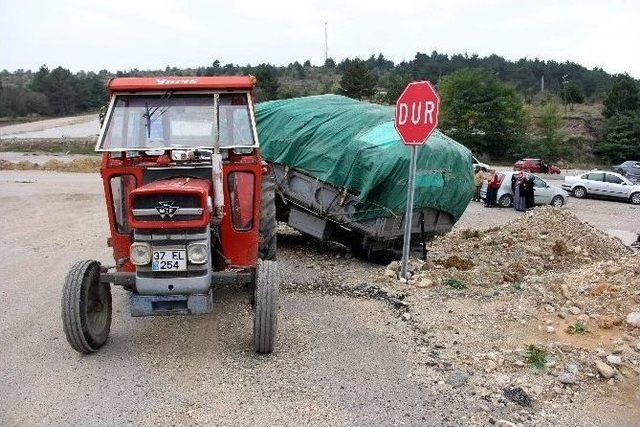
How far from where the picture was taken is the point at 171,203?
5.62 meters

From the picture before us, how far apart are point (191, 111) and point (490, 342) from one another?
4048 mm

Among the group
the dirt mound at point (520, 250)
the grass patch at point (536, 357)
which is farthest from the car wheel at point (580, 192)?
the grass patch at point (536, 357)

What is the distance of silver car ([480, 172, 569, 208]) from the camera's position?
22969 millimetres

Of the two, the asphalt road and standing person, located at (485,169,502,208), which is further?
standing person, located at (485,169,502,208)

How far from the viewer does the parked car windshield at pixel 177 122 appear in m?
6.72

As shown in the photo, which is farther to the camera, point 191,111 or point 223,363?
point 191,111

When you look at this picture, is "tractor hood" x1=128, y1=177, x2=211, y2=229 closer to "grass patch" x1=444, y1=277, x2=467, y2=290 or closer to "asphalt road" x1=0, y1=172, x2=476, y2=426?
"asphalt road" x1=0, y1=172, x2=476, y2=426

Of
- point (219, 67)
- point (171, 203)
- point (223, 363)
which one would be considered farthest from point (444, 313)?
point (219, 67)

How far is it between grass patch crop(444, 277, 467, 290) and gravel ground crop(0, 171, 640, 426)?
1.16 ft

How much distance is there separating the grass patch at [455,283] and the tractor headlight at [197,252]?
3.93 metres

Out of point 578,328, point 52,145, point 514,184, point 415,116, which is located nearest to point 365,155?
point 415,116

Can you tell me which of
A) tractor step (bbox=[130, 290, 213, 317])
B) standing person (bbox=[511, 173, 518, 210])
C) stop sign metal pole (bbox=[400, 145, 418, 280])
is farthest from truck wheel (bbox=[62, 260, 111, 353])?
standing person (bbox=[511, 173, 518, 210])

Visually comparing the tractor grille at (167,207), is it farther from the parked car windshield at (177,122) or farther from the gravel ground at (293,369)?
the gravel ground at (293,369)

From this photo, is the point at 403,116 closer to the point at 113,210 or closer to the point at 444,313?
the point at 444,313
